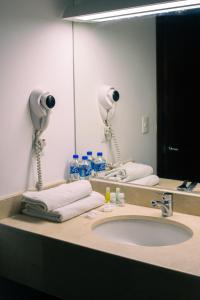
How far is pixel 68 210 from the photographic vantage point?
71.1 inches

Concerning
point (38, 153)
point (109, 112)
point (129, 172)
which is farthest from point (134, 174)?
point (38, 153)

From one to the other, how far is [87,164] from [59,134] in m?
0.23

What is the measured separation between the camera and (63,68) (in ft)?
6.87

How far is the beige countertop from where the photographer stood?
53.8 inches

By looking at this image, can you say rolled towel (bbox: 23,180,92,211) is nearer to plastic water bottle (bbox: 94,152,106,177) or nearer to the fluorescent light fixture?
plastic water bottle (bbox: 94,152,106,177)

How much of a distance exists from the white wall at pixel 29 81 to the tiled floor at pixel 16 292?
460 millimetres

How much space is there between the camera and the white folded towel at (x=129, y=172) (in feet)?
6.56

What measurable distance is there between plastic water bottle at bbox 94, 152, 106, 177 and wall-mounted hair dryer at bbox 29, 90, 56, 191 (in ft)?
1.16

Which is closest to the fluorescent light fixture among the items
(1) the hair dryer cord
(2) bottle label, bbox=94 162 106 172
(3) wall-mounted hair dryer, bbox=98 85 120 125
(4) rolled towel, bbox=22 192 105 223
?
(3) wall-mounted hair dryer, bbox=98 85 120 125

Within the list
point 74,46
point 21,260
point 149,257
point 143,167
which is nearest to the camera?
point 149,257

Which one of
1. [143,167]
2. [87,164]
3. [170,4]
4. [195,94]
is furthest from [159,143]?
[170,4]

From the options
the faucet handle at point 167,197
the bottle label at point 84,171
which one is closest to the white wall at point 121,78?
the bottle label at point 84,171

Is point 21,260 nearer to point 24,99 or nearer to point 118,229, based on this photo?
point 118,229

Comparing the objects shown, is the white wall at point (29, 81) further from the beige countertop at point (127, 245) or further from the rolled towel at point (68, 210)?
the beige countertop at point (127, 245)
